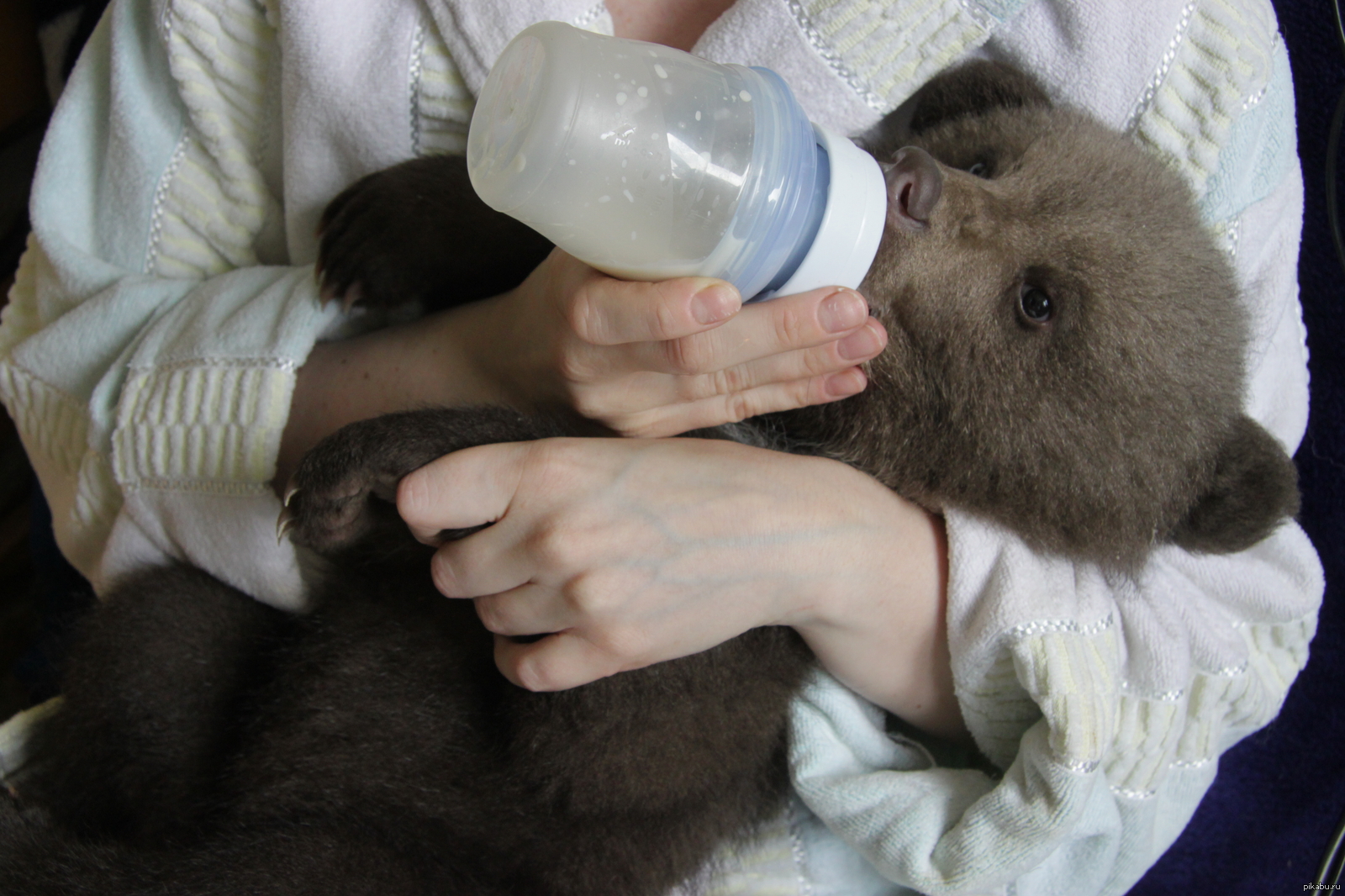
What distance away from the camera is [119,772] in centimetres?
128

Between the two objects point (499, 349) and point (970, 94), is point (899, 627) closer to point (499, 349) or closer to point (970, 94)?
point (499, 349)

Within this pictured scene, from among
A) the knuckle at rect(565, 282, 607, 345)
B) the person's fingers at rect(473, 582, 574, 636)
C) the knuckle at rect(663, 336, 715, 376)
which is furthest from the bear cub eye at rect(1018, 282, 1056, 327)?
the person's fingers at rect(473, 582, 574, 636)

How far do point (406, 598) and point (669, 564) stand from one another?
42cm

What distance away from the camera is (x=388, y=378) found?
50.8 inches

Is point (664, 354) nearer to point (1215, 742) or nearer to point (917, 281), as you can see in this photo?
point (917, 281)

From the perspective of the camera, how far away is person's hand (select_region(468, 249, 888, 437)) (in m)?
0.85

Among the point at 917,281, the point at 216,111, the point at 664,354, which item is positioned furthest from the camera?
the point at 216,111

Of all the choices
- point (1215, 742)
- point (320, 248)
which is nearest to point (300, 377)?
point (320, 248)

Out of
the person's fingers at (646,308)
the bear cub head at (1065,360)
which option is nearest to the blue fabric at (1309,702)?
the bear cub head at (1065,360)

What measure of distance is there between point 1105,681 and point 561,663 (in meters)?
0.66

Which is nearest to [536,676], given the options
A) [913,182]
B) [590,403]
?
[590,403]

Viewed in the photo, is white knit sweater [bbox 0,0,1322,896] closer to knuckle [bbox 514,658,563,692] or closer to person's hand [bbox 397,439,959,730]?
person's hand [bbox 397,439,959,730]

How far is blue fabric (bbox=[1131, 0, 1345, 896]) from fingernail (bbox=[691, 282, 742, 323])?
135 cm

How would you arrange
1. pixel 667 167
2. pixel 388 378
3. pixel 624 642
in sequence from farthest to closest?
pixel 388 378 → pixel 624 642 → pixel 667 167
